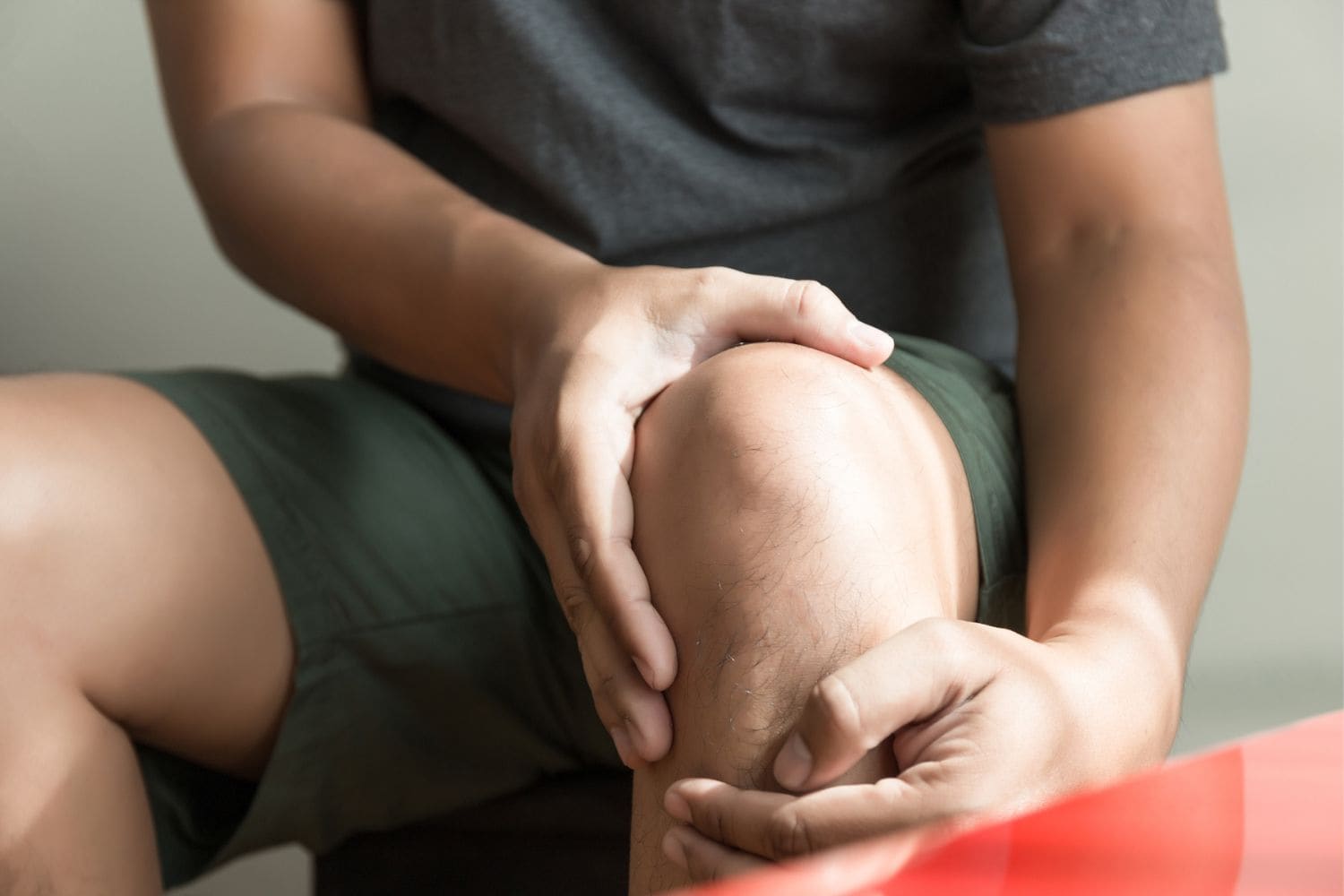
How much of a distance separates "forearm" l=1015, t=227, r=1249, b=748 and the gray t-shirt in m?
0.13

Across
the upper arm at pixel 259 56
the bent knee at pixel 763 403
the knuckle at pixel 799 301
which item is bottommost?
the bent knee at pixel 763 403

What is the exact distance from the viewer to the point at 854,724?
1.26 feet

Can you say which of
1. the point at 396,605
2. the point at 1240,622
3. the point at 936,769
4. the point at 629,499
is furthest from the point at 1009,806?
the point at 1240,622

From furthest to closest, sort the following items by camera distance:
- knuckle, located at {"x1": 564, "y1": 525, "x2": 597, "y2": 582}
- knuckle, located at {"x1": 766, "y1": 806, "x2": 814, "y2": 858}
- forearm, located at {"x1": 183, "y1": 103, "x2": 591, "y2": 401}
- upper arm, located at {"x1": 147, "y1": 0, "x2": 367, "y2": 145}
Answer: upper arm, located at {"x1": 147, "y1": 0, "x2": 367, "y2": 145}
forearm, located at {"x1": 183, "y1": 103, "x2": 591, "y2": 401}
knuckle, located at {"x1": 564, "y1": 525, "x2": 597, "y2": 582}
knuckle, located at {"x1": 766, "y1": 806, "x2": 814, "y2": 858}

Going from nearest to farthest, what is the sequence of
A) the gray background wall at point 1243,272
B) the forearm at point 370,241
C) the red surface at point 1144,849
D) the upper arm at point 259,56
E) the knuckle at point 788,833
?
the red surface at point 1144,849
the knuckle at point 788,833
the forearm at point 370,241
the upper arm at point 259,56
the gray background wall at point 1243,272

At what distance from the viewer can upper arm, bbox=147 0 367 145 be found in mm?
849

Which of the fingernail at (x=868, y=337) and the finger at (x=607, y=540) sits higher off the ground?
the fingernail at (x=868, y=337)

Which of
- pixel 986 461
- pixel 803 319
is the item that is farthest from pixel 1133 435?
pixel 803 319

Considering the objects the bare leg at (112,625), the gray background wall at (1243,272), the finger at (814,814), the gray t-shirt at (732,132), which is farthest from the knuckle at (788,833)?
the gray background wall at (1243,272)

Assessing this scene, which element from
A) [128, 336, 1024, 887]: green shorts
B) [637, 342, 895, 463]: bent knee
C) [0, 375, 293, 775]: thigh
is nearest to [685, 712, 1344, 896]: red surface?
[637, 342, 895, 463]: bent knee

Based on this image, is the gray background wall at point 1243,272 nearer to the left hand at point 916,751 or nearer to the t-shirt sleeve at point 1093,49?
the t-shirt sleeve at point 1093,49

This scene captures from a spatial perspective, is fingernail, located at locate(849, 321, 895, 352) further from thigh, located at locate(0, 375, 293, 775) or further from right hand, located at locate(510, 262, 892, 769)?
thigh, located at locate(0, 375, 293, 775)

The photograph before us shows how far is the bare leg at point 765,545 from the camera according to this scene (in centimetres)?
42

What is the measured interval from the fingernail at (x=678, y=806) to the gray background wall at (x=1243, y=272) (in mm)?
864
